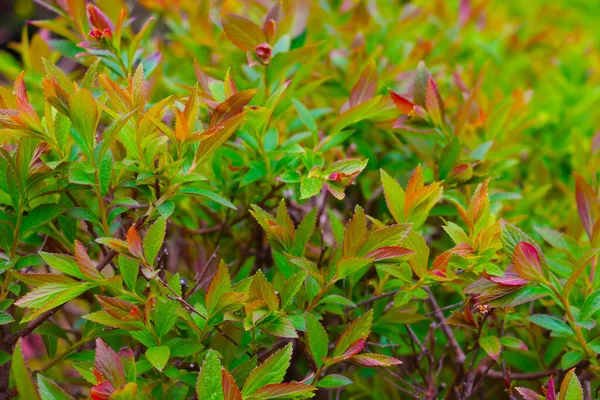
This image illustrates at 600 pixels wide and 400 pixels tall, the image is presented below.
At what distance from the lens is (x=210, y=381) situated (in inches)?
36.3

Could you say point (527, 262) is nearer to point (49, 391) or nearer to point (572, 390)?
point (572, 390)

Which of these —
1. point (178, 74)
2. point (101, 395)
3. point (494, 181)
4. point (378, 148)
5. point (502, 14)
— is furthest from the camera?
point (502, 14)

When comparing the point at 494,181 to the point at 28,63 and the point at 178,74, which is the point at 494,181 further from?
the point at 28,63

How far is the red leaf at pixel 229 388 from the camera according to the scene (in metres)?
0.88

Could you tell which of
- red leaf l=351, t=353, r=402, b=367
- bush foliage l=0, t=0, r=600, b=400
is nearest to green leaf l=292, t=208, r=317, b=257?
bush foliage l=0, t=0, r=600, b=400

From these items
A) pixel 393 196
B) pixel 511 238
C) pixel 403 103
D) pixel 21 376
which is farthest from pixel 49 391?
pixel 403 103

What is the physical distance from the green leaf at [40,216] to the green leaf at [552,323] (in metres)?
0.94

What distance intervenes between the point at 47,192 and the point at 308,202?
85 cm

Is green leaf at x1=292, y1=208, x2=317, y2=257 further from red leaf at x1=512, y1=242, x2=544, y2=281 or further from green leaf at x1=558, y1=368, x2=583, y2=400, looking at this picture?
green leaf at x1=558, y1=368, x2=583, y2=400

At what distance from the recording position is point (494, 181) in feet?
5.44

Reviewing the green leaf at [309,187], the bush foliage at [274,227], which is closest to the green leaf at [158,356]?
the bush foliage at [274,227]

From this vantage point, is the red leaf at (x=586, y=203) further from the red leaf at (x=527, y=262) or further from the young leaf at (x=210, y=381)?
the young leaf at (x=210, y=381)

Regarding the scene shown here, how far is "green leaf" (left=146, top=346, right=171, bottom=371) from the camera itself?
95cm

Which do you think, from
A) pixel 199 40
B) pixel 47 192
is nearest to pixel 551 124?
pixel 199 40
